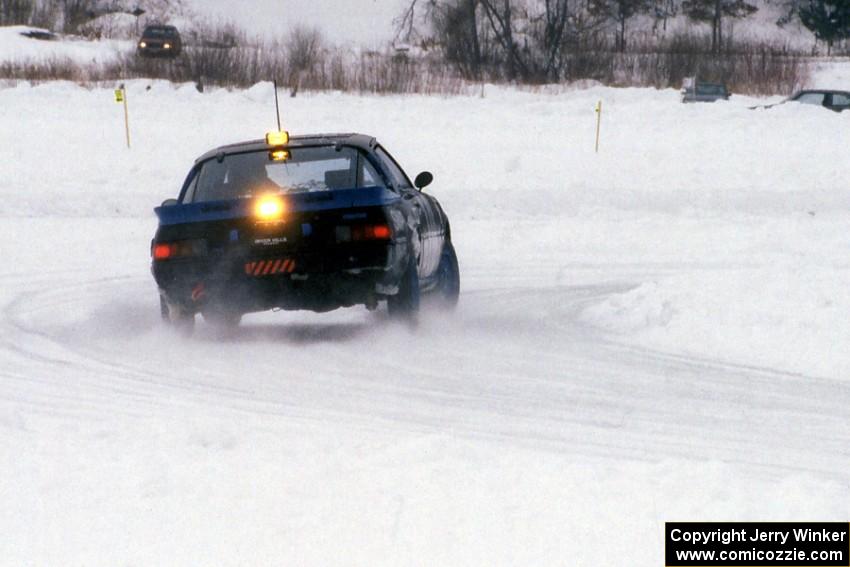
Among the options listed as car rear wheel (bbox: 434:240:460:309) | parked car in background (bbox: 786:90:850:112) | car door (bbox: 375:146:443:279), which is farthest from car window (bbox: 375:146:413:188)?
parked car in background (bbox: 786:90:850:112)

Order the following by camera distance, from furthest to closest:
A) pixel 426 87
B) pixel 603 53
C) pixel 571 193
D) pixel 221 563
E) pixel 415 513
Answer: pixel 603 53
pixel 426 87
pixel 571 193
pixel 415 513
pixel 221 563

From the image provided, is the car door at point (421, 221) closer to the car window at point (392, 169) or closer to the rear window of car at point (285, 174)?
the car window at point (392, 169)

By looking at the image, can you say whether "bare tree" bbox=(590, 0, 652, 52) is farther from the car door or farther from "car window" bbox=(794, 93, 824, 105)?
the car door

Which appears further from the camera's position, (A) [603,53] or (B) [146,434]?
(A) [603,53]

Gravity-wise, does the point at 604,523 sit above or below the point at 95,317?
above

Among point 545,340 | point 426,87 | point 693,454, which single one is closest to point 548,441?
point 693,454

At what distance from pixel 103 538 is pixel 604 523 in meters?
1.84

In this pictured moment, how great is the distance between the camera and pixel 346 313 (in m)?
11.7

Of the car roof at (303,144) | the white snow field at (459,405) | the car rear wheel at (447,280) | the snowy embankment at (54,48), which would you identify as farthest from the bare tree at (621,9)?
the car roof at (303,144)

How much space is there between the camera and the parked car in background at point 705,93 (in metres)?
42.3

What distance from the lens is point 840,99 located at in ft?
136

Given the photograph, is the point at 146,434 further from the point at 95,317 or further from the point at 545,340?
the point at 95,317

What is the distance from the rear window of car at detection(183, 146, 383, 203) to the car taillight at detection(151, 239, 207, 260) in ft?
1.51

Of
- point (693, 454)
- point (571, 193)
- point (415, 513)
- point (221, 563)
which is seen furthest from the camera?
point (571, 193)
